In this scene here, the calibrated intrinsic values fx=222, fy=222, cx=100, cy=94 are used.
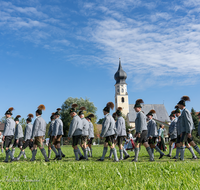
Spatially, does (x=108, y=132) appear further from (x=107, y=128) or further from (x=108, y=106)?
(x=108, y=106)

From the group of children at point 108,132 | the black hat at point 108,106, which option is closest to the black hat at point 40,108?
the group of children at point 108,132

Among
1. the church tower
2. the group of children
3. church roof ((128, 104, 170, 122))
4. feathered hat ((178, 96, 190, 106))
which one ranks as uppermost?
the church tower

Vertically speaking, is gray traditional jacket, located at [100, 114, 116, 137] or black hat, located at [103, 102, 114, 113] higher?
black hat, located at [103, 102, 114, 113]

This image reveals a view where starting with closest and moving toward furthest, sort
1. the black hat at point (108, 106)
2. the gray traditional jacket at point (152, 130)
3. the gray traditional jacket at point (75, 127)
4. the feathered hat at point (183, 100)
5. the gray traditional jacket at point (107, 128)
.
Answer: the feathered hat at point (183, 100)
the gray traditional jacket at point (107, 128)
the black hat at point (108, 106)
the gray traditional jacket at point (75, 127)
the gray traditional jacket at point (152, 130)

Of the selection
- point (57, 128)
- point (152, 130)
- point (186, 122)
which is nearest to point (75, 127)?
point (57, 128)

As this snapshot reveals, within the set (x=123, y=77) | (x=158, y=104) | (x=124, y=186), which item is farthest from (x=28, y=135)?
(x=123, y=77)

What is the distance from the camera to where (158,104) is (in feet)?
320

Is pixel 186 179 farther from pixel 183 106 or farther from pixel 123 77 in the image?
pixel 123 77

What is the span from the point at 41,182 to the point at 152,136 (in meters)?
8.07

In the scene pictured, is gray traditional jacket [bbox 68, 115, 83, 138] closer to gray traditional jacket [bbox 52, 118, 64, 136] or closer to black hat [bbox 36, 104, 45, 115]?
gray traditional jacket [bbox 52, 118, 64, 136]

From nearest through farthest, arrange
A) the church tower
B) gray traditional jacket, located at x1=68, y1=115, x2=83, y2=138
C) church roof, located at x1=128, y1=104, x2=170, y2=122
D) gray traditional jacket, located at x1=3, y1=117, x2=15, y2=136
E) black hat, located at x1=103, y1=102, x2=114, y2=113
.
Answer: black hat, located at x1=103, y1=102, x2=114, y2=113 → gray traditional jacket, located at x1=68, y1=115, x2=83, y2=138 → gray traditional jacket, located at x1=3, y1=117, x2=15, y2=136 → church roof, located at x1=128, y1=104, x2=170, y2=122 → the church tower

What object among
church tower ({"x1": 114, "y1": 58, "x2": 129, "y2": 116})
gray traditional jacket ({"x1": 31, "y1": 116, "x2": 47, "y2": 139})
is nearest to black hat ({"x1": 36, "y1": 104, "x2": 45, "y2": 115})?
gray traditional jacket ({"x1": 31, "y1": 116, "x2": 47, "y2": 139})

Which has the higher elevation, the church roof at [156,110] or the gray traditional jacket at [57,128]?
the church roof at [156,110]

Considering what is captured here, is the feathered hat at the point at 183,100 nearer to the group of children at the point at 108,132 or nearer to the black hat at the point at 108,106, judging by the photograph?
the group of children at the point at 108,132
